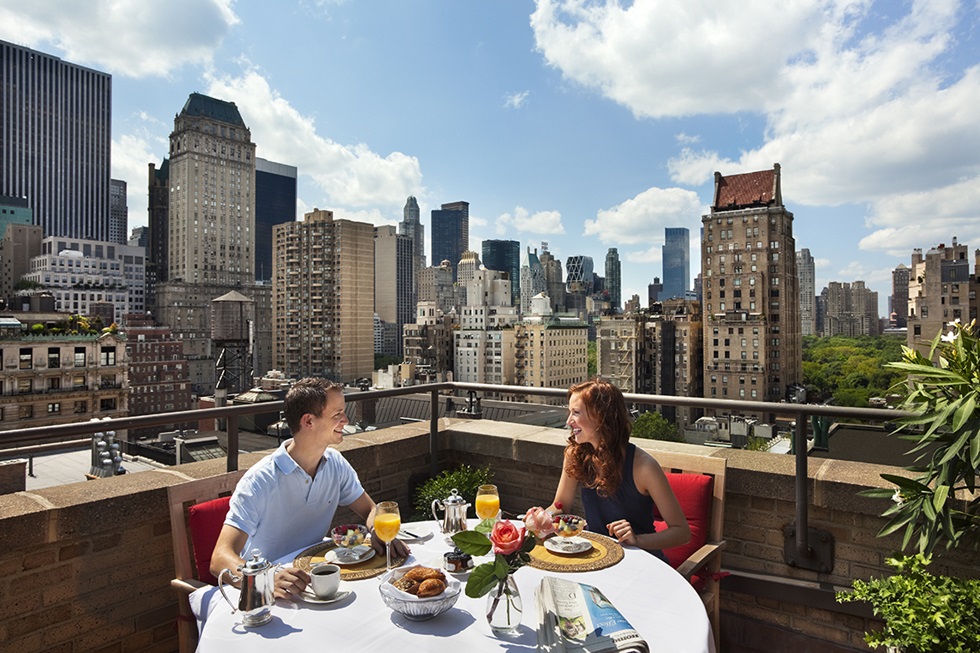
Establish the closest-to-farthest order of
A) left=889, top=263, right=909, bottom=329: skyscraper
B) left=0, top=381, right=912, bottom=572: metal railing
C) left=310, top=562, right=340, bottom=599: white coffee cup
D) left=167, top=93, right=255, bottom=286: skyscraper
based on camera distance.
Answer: left=310, top=562, right=340, bottom=599: white coffee cup < left=0, top=381, right=912, bottom=572: metal railing < left=889, top=263, right=909, bottom=329: skyscraper < left=167, top=93, right=255, bottom=286: skyscraper

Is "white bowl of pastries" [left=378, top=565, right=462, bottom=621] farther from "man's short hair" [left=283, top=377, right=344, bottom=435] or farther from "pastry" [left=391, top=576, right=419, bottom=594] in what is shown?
"man's short hair" [left=283, top=377, right=344, bottom=435]

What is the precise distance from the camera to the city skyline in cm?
1554

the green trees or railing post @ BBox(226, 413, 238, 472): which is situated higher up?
railing post @ BBox(226, 413, 238, 472)

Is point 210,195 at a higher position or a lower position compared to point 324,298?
higher

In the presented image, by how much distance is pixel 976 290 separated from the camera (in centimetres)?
4591

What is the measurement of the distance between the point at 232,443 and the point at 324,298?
84219mm

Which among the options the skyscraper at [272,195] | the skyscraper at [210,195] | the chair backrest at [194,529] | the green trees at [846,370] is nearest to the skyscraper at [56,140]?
the skyscraper at [210,195]

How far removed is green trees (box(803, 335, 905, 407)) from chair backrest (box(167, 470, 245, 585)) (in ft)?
179

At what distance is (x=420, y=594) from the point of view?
174 centimetres

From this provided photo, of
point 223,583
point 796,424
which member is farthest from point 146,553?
point 796,424

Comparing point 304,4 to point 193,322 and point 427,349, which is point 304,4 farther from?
point 193,322

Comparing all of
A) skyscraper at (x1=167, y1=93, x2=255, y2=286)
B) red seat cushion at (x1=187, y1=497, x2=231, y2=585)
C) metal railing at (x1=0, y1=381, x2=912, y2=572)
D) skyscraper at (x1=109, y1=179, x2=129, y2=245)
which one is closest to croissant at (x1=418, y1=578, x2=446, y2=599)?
red seat cushion at (x1=187, y1=497, x2=231, y2=585)

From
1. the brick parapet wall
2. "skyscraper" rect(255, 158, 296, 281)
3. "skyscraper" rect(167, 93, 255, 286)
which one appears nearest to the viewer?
the brick parapet wall

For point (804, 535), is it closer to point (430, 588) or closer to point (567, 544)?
point (567, 544)
